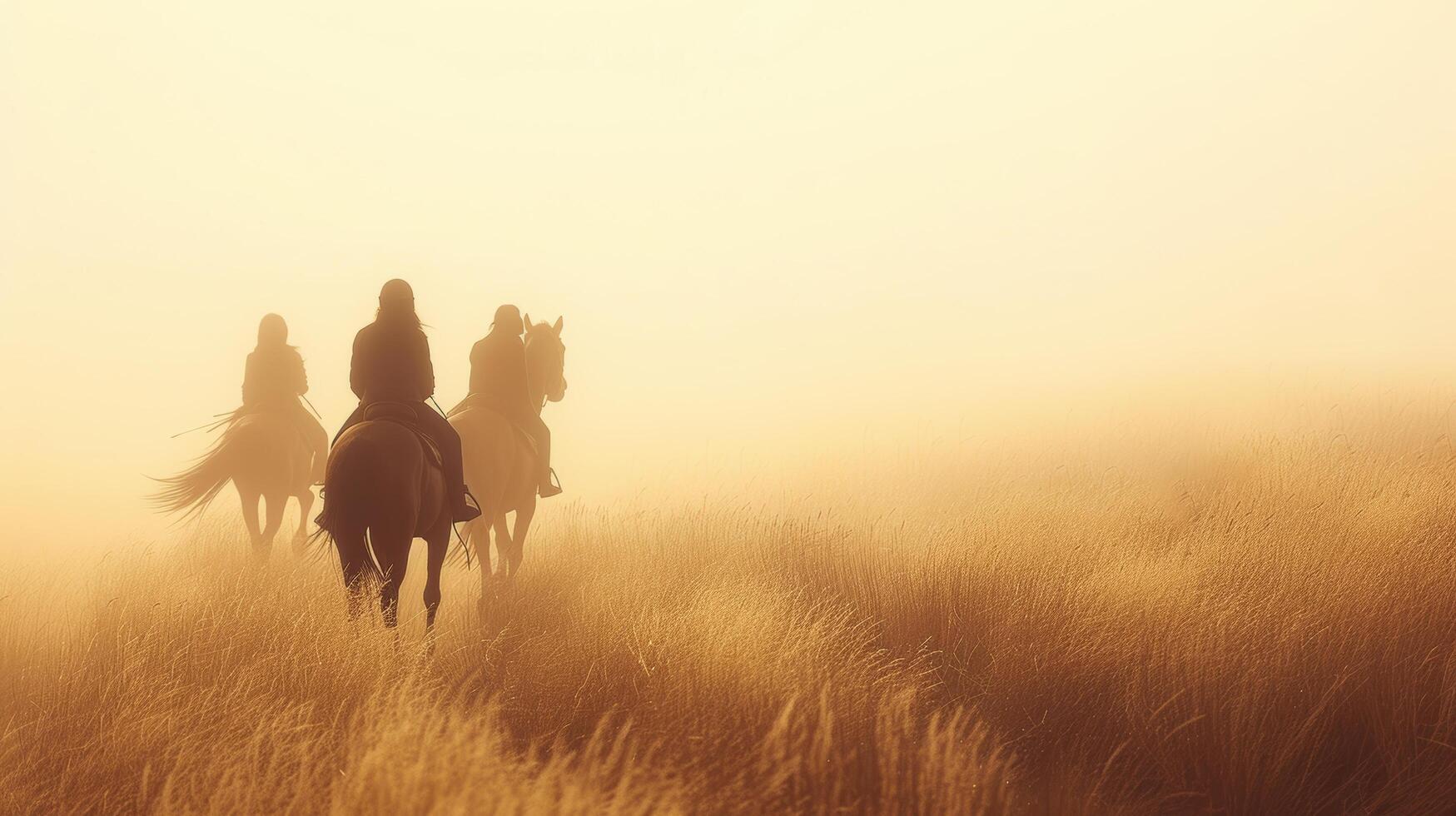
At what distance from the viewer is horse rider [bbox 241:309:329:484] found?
842 cm

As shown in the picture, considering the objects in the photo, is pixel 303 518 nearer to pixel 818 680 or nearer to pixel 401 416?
pixel 401 416

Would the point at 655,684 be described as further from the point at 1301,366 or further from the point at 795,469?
the point at 1301,366

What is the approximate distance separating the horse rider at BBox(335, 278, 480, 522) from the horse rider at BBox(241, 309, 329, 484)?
351cm

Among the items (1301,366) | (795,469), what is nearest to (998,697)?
(795,469)

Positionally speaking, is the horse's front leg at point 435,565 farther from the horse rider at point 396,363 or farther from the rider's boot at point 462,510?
the horse rider at point 396,363

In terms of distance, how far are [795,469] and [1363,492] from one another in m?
7.81

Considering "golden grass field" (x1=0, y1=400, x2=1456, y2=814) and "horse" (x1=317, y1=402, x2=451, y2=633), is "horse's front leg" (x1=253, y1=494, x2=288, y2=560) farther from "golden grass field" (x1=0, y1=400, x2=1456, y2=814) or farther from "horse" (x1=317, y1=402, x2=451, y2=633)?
"horse" (x1=317, y1=402, x2=451, y2=633)

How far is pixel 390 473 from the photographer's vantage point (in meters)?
4.96

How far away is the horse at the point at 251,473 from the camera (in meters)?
7.92

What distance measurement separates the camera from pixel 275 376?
8453 mm

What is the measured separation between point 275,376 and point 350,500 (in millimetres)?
4225

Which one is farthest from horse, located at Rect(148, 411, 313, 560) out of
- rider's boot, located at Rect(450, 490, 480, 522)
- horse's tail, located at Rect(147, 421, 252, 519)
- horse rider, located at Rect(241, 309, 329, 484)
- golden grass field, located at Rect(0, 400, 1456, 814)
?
rider's boot, located at Rect(450, 490, 480, 522)

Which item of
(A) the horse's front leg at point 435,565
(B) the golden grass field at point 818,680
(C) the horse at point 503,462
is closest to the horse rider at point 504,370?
(C) the horse at point 503,462

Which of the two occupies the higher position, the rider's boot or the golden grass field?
the rider's boot
